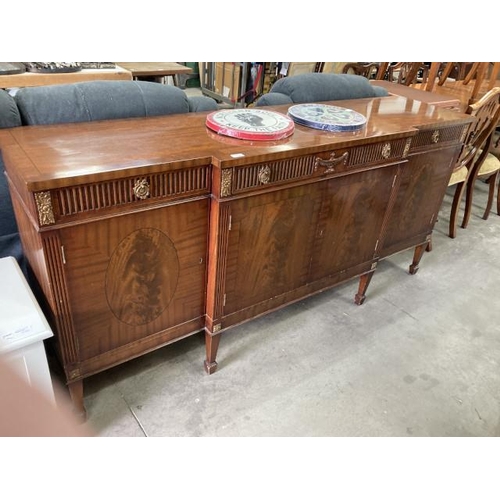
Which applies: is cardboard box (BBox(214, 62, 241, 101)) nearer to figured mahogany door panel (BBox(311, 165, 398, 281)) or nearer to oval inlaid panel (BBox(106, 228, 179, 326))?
figured mahogany door panel (BBox(311, 165, 398, 281))

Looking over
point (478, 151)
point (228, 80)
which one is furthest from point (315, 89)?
point (228, 80)

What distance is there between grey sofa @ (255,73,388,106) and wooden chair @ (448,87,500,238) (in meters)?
0.50

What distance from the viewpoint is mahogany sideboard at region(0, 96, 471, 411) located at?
93 cm

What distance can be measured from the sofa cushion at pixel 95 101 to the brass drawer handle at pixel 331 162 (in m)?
0.52

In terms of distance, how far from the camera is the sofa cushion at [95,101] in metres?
1.15

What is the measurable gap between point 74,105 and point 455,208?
6.79 feet

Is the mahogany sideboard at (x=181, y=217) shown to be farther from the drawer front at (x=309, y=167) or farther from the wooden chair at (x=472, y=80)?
the wooden chair at (x=472, y=80)

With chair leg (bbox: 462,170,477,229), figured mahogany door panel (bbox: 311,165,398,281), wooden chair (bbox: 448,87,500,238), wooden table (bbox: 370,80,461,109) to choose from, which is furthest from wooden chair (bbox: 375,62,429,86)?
figured mahogany door panel (bbox: 311,165,398,281)

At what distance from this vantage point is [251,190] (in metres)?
1.12

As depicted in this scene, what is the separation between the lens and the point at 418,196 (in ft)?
5.77

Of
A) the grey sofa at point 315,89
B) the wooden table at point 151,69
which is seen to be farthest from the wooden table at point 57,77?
the grey sofa at point 315,89

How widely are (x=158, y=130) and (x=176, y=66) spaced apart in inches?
84.7
